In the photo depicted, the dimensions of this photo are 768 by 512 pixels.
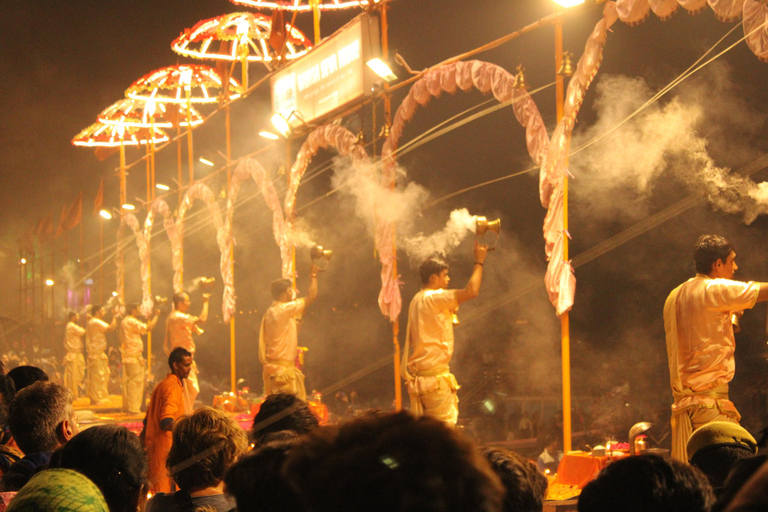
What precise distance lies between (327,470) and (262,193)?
35.6ft

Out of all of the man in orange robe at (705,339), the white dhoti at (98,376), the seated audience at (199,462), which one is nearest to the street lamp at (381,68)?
the man in orange robe at (705,339)

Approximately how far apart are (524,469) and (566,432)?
4.62 m

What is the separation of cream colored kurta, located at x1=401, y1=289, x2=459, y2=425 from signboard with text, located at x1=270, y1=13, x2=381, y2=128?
11.8 feet

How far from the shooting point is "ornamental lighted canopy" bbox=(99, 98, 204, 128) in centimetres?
1398

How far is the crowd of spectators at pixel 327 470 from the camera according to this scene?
0.98 m

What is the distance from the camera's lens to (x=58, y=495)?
1618mm

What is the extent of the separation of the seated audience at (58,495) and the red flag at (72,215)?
19.0m

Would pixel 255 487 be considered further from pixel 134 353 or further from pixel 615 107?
pixel 134 353

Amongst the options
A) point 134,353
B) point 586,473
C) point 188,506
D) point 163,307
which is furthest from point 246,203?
point 188,506

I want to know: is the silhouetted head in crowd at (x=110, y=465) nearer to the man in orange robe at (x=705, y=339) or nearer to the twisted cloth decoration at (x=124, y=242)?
the man in orange robe at (x=705, y=339)

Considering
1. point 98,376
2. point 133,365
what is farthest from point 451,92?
point 98,376

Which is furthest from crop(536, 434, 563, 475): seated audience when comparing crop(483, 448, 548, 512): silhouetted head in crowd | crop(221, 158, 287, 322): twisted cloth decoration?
crop(483, 448, 548, 512): silhouetted head in crowd

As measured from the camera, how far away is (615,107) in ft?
22.1

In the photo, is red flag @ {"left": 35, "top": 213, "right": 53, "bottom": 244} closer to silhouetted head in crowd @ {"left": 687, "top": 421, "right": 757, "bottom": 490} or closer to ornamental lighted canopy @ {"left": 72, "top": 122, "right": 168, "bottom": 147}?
ornamental lighted canopy @ {"left": 72, "top": 122, "right": 168, "bottom": 147}
